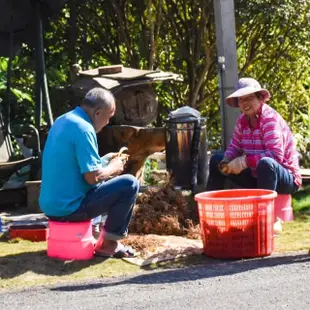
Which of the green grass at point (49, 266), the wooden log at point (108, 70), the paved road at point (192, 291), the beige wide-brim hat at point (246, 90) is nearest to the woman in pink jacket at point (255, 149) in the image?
the beige wide-brim hat at point (246, 90)

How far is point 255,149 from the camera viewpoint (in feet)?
25.6

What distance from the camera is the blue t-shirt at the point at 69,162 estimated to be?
6422mm

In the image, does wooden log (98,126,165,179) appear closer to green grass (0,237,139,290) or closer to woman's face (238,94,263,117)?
woman's face (238,94,263,117)

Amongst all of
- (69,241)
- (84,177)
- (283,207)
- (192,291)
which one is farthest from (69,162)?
(283,207)

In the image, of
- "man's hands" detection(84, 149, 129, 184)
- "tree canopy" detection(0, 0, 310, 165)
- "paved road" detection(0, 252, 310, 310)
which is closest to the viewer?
"paved road" detection(0, 252, 310, 310)

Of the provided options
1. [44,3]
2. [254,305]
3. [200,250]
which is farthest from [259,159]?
[44,3]

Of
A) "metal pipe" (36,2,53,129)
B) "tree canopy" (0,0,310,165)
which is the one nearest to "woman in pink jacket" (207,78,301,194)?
"metal pipe" (36,2,53,129)

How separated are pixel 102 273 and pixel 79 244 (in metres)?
0.37

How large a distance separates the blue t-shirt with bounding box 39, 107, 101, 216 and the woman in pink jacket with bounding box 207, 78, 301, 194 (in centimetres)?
159

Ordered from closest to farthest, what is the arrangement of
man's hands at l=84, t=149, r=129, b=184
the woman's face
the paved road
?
the paved road → man's hands at l=84, t=149, r=129, b=184 → the woman's face

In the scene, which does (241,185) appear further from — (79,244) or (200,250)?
(79,244)

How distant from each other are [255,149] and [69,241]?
201cm

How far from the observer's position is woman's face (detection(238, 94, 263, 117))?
7.70 m

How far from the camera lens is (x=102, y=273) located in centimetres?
630
